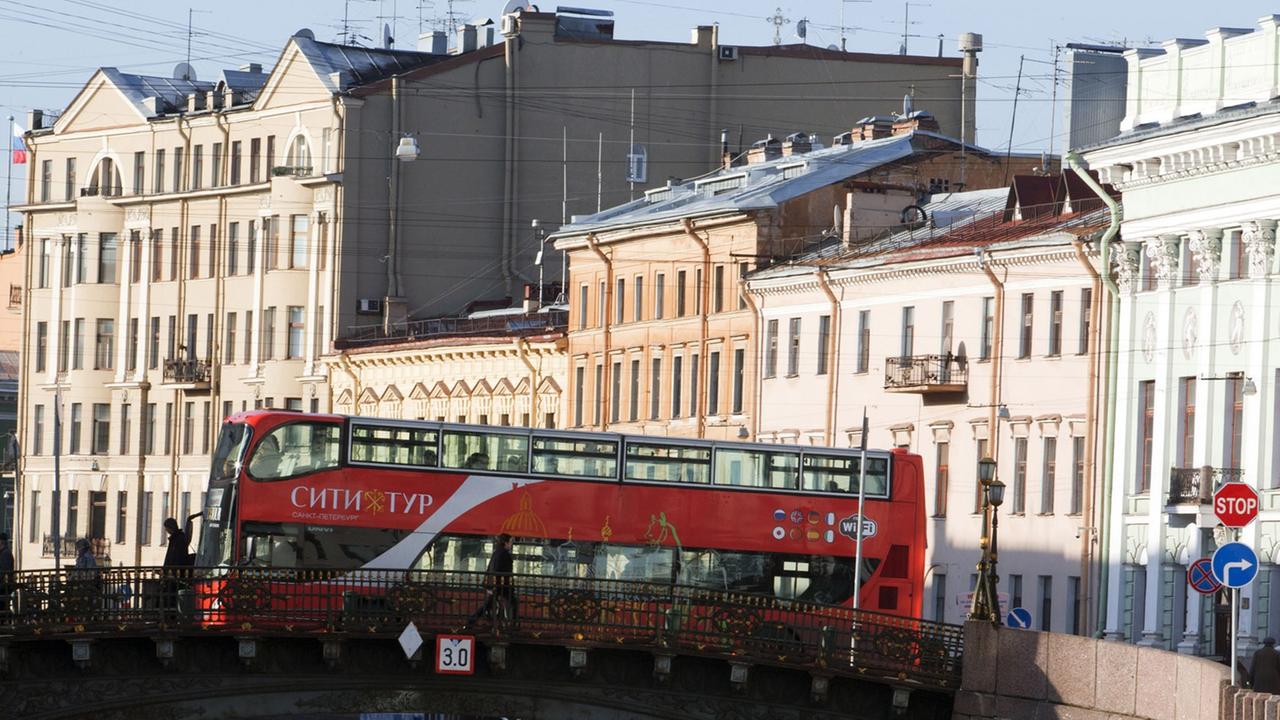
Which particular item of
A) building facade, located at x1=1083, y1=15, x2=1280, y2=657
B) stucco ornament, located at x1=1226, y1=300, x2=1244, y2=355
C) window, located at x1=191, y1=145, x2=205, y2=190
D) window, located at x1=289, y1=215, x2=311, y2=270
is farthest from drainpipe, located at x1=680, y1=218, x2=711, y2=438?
window, located at x1=191, y1=145, x2=205, y2=190

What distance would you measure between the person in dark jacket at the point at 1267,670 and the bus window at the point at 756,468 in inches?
491

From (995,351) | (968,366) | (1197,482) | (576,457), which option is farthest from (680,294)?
(576,457)

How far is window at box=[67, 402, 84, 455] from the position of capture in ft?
312

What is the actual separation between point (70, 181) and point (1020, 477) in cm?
4344

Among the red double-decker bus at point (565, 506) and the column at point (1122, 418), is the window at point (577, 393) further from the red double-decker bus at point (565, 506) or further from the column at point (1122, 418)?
the red double-decker bus at point (565, 506)

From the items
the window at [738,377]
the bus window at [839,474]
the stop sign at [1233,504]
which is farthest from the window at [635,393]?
the stop sign at [1233,504]

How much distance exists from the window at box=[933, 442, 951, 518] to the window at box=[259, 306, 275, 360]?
2846cm

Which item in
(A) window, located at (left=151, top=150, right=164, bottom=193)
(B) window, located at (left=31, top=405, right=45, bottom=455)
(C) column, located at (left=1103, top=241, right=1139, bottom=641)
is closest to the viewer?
(C) column, located at (left=1103, top=241, right=1139, bottom=641)

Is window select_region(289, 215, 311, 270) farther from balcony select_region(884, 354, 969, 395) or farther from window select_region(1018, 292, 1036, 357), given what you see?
window select_region(1018, 292, 1036, 357)

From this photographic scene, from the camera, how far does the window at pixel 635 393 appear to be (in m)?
74.9

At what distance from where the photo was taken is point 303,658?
40250 millimetres

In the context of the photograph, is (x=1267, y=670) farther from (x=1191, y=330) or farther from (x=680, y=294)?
(x=680, y=294)

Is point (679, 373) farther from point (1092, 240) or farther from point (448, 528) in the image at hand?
point (448, 528)

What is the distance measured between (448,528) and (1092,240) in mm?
17238
